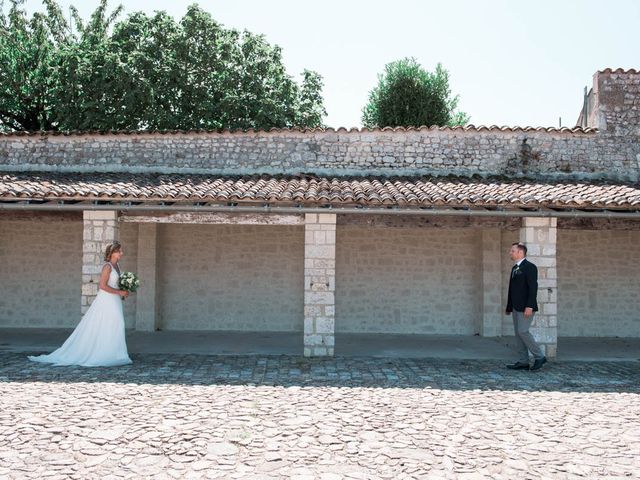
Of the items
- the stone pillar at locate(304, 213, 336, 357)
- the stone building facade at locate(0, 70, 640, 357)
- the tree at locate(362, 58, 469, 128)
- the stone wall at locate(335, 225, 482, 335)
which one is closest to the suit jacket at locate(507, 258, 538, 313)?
the stone pillar at locate(304, 213, 336, 357)

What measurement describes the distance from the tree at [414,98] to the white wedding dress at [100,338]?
53.0 feet

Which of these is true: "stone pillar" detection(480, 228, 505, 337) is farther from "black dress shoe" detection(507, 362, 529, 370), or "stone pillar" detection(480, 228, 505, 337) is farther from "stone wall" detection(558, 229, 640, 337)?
"black dress shoe" detection(507, 362, 529, 370)

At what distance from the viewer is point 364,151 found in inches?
440

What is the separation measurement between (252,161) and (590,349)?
280 inches

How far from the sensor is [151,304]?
1126 cm

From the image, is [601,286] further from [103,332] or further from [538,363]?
[103,332]

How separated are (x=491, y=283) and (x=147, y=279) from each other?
271 inches

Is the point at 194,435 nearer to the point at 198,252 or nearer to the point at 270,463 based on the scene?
the point at 270,463

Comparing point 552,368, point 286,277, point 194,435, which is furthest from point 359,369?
point 286,277

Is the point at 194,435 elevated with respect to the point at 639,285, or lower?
lower

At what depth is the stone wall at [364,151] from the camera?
11094mm

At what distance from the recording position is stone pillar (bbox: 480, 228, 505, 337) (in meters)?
11.0

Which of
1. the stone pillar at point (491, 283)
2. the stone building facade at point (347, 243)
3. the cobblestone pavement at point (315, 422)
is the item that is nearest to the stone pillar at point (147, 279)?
the stone building facade at point (347, 243)

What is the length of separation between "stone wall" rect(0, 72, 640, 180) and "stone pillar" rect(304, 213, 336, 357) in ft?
9.50
